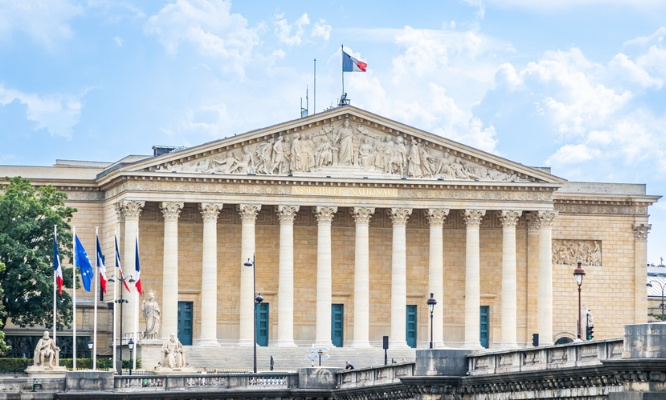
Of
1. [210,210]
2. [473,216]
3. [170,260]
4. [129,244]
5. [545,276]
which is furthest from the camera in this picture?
[545,276]

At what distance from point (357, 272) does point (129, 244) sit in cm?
1493

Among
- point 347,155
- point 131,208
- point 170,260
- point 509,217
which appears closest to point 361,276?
point 347,155

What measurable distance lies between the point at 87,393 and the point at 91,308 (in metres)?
38.8

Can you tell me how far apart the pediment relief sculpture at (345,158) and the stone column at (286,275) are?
2.78 m

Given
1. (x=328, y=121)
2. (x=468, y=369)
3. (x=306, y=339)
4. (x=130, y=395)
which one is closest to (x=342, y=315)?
(x=306, y=339)

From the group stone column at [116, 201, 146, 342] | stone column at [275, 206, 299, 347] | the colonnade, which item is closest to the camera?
stone column at [116, 201, 146, 342]

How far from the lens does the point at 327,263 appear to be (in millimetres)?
122000

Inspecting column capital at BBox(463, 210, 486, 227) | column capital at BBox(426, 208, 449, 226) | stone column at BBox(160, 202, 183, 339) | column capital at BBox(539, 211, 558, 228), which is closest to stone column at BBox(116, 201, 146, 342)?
stone column at BBox(160, 202, 183, 339)

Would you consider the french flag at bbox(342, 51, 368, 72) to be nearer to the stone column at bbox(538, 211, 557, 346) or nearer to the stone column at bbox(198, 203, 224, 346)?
the stone column at bbox(198, 203, 224, 346)

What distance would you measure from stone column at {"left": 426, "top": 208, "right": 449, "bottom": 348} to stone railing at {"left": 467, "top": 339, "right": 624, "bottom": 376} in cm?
5516

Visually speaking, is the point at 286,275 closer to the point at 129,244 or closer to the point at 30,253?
the point at 129,244

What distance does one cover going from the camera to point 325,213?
400ft

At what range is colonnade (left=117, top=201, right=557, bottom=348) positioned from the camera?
119m

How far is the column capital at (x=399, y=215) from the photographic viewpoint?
12312 cm
